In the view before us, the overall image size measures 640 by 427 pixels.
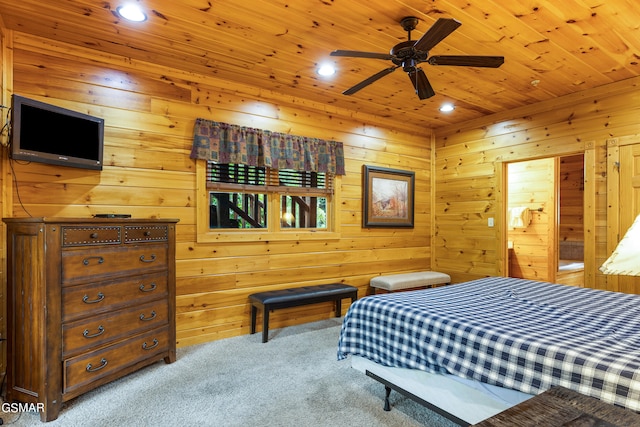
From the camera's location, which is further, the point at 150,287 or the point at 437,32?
the point at 150,287

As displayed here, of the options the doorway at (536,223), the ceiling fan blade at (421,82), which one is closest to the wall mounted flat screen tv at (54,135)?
the ceiling fan blade at (421,82)

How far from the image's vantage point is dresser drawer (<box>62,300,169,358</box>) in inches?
85.4

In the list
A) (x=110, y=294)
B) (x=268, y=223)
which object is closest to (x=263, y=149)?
(x=268, y=223)

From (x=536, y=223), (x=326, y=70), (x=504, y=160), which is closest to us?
(x=326, y=70)

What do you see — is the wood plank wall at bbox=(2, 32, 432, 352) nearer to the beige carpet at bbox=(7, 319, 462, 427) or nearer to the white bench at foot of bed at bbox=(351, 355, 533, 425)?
the beige carpet at bbox=(7, 319, 462, 427)

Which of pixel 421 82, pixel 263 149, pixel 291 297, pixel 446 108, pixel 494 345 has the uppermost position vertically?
pixel 446 108

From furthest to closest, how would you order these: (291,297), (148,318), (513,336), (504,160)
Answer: (504,160) < (291,297) < (148,318) < (513,336)

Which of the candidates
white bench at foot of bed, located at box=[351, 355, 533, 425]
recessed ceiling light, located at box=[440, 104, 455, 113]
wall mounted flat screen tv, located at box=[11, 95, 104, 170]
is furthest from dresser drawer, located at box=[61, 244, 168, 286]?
recessed ceiling light, located at box=[440, 104, 455, 113]

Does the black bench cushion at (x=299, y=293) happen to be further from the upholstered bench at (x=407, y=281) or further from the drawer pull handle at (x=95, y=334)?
the drawer pull handle at (x=95, y=334)

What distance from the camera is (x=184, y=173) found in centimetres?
331

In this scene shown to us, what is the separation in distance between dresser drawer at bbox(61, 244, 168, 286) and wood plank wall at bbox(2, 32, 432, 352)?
0.59 metres

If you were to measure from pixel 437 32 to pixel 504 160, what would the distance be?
304 cm

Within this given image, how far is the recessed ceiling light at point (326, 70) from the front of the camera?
3.17 m

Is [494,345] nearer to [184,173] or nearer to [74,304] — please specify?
[74,304]
